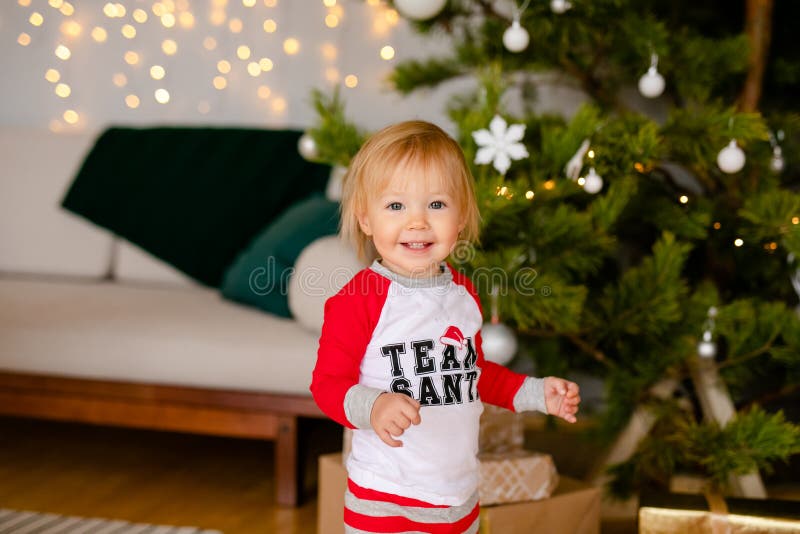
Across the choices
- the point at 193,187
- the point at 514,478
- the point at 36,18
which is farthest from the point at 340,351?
the point at 36,18

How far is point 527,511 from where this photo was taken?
1295 millimetres

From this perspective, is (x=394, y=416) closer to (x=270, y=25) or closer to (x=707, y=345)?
(x=707, y=345)

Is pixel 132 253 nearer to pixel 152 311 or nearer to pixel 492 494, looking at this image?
pixel 152 311

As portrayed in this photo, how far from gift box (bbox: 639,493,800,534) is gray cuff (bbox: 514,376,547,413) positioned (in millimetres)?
344

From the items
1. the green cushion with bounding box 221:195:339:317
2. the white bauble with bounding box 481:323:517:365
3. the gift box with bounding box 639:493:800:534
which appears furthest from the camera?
the green cushion with bounding box 221:195:339:317

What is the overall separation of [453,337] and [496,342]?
45 cm

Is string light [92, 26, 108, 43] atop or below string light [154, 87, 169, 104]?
atop

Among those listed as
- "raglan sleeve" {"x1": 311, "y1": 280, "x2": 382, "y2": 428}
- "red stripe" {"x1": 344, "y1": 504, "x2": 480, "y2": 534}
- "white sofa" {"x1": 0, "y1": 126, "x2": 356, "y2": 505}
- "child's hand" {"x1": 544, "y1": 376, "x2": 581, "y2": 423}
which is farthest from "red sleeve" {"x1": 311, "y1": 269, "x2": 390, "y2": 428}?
"white sofa" {"x1": 0, "y1": 126, "x2": 356, "y2": 505}

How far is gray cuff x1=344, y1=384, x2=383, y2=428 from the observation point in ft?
2.77

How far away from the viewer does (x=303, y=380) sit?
64.5 inches

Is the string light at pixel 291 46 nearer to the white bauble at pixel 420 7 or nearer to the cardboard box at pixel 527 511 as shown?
the white bauble at pixel 420 7

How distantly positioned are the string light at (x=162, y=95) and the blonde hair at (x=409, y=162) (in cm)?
180

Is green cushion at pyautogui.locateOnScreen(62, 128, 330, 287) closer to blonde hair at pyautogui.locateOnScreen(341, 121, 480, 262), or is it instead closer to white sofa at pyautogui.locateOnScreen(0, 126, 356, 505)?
white sofa at pyautogui.locateOnScreen(0, 126, 356, 505)

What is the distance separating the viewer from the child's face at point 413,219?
36.0 inches
